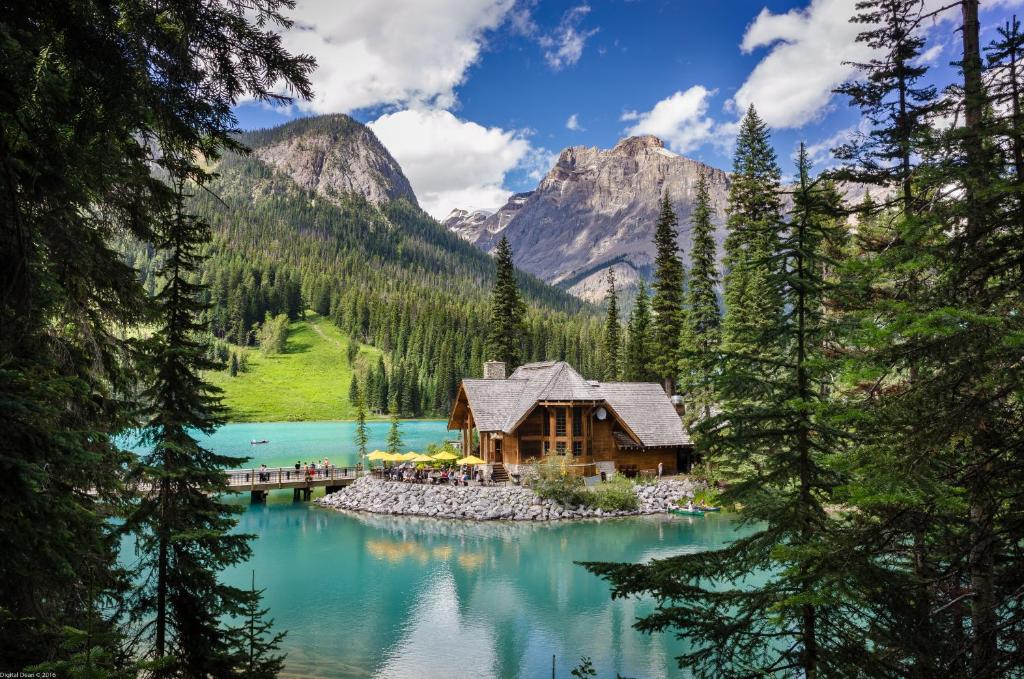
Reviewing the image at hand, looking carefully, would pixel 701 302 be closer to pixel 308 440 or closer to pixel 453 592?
pixel 453 592

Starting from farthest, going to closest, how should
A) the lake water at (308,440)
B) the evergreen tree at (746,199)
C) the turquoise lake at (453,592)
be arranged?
the lake water at (308,440) < the evergreen tree at (746,199) < the turquoise lake at (453,592)

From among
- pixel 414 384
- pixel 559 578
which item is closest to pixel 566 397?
pixel 559 578

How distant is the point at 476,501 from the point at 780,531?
96.5ft

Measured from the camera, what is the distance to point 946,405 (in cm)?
534

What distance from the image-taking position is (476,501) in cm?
3450

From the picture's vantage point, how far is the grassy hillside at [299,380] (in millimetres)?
106938

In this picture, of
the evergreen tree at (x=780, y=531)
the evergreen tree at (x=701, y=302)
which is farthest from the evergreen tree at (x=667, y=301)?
the evergreen tree at (x=780, y=531)

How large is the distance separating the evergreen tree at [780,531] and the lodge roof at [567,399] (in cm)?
3092

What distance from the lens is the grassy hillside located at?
10694cm

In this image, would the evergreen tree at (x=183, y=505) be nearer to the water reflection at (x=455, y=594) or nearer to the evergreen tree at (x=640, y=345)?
the water reflection at (x=455, y=594)

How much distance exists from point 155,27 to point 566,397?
33963 mm

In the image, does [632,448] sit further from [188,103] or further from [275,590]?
[188,103]

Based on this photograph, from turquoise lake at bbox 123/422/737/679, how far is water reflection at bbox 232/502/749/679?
5 cm

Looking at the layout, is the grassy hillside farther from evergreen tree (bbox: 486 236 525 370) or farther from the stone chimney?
the stone chimney
